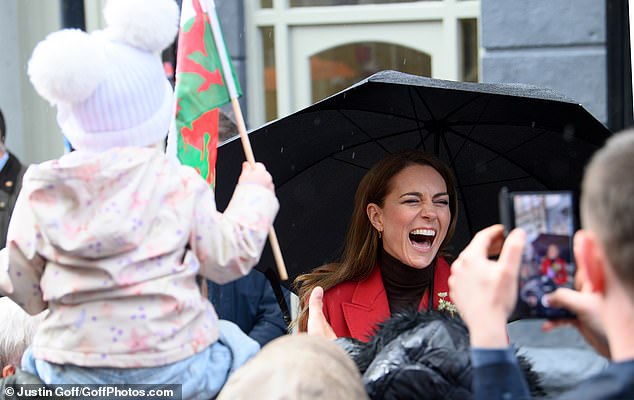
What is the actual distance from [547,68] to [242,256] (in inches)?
172

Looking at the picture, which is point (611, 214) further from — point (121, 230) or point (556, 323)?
point (121, 230)

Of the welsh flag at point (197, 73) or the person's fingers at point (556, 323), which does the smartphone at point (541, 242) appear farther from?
the welsh flag at point (197, 73)

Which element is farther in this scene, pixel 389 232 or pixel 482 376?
Answer: pixel 389 232

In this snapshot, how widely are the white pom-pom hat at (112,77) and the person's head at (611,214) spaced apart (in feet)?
3.66

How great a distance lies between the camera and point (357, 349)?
2680 mm

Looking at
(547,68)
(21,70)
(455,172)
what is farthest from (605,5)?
(21,70)

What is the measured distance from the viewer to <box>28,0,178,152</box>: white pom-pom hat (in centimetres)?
230

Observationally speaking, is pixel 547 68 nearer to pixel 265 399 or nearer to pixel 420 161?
pixel 420 161

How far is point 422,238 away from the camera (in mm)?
3670

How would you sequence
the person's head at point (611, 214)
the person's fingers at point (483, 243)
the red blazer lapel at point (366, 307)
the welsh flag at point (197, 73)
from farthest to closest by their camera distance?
the red blazer lapel at point (366, 307) < the welsh flag at point (197, 73) < the person's fingers at point (483, 243) < the person's head at point (611, 214)

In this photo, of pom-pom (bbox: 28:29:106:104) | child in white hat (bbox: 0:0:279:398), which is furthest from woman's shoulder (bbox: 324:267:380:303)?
pom-pom (bbox: 28:29:106:104)

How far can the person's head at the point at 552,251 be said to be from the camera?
6.33 ft

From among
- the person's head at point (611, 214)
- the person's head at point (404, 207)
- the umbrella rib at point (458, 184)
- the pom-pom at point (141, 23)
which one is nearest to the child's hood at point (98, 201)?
the pom-pom at point (141, 23)

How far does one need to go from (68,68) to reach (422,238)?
1.72 metres
